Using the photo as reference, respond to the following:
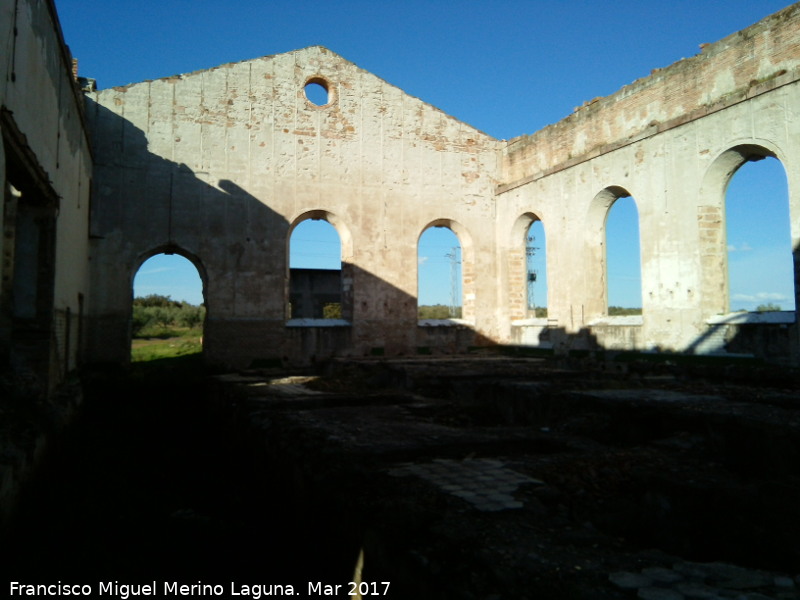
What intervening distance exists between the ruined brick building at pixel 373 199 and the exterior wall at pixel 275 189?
4 cm

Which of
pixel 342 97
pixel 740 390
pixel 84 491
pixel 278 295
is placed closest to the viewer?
pixel 84 491

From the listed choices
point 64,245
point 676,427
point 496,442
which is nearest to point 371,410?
point 496,442

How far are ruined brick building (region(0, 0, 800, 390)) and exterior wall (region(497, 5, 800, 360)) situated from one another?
0.12 feet

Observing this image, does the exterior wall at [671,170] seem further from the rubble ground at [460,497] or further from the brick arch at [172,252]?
the brick arch at [172,252]

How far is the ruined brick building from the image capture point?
9.55m

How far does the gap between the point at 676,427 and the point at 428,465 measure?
2.35 metres

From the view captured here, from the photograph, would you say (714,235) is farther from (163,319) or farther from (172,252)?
(163,319)

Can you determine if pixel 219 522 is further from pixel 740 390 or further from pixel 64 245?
pixel 64 245

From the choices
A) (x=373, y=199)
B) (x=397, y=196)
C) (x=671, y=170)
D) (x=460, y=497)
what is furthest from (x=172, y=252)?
(x=460, y=497)

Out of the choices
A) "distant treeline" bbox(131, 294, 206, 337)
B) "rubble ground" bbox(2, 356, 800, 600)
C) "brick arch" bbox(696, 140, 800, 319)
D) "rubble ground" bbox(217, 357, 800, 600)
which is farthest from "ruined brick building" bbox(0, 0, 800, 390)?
"distant treeline" bbox(131, 294, 206, 337)

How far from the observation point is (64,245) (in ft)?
30.9

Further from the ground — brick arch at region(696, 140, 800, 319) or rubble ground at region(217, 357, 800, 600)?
brick arch at region(696, 140, 800, 319)

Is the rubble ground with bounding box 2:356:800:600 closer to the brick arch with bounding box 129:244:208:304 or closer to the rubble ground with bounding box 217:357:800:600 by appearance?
the rubble ground with bounding box 217:357:800:600

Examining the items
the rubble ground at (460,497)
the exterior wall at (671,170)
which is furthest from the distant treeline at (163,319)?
the rubble ground at (460,497)
